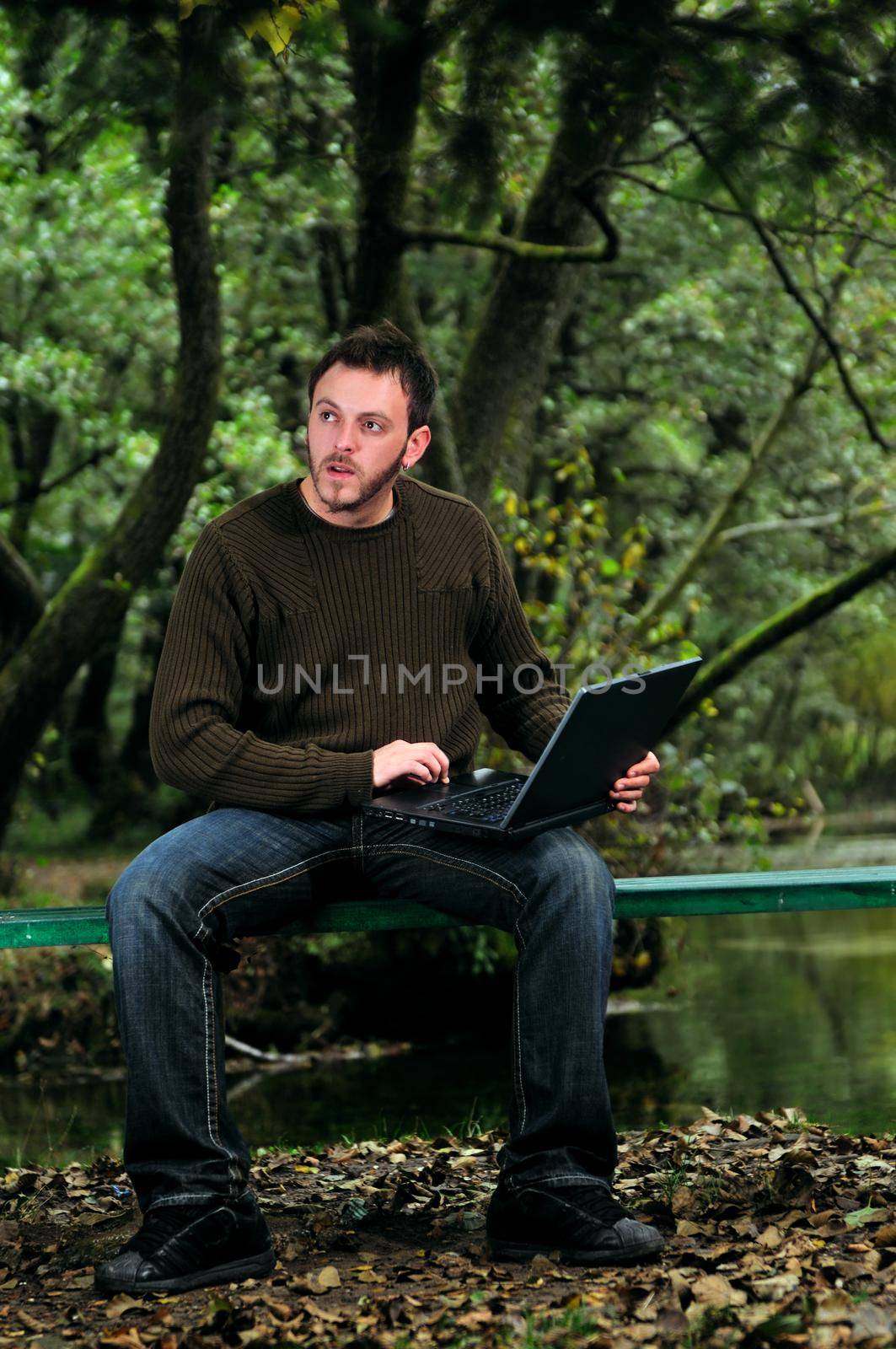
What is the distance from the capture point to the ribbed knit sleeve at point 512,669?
3955 millimetres

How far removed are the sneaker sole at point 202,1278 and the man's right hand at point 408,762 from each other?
101 centimetres

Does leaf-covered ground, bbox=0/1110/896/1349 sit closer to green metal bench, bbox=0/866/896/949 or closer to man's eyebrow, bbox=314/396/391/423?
green metal bench, bbox=0/866/896/949

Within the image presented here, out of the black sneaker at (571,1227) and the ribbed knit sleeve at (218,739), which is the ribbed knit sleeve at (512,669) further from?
the black sneaker at (571,1227)

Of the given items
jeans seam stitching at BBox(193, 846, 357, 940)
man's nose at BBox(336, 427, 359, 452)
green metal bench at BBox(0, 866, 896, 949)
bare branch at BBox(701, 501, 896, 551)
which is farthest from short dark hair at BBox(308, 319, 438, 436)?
bare branch at BBox(701, 501, 896, 551)

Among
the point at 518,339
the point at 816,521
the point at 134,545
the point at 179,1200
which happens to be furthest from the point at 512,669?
the point at 816,521

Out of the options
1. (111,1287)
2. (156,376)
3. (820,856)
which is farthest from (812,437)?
(111,1287)

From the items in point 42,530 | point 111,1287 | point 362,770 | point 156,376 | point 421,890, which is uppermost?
point 156,376

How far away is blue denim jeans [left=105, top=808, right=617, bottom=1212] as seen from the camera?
319 centimetres

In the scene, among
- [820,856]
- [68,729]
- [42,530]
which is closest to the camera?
[820,856]

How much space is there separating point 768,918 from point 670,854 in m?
4.77

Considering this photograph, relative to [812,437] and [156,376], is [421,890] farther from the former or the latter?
[812,437]

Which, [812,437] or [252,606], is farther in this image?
[812,437]

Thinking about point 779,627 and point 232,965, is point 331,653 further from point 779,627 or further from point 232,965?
point 779,627

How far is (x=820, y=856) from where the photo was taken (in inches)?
587
